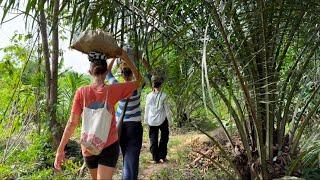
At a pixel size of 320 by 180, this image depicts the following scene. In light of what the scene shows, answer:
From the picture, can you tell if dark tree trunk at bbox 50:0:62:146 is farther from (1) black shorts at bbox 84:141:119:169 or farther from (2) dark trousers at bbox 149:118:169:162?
(1) black shorts at bbox 84:141:119:169

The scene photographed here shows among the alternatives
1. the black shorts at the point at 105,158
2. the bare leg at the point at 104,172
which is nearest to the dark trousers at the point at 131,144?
the black shorts at the point at 105,158

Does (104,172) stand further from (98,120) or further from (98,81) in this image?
(98,81)

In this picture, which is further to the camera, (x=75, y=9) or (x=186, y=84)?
(x=186, y=84)

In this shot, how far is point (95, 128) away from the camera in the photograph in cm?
363

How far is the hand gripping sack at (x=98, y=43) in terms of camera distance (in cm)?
349

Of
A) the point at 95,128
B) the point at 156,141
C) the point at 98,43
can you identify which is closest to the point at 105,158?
the point at 95,128

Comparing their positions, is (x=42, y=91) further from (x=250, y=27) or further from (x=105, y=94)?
(x=250, y=27)

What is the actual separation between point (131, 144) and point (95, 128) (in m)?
1.00

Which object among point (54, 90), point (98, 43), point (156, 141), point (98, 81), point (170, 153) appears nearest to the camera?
point (98, 43)

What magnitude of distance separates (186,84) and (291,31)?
926 mm

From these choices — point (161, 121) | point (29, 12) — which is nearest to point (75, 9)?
point (29, 12)

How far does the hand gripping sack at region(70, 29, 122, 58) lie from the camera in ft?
11.4

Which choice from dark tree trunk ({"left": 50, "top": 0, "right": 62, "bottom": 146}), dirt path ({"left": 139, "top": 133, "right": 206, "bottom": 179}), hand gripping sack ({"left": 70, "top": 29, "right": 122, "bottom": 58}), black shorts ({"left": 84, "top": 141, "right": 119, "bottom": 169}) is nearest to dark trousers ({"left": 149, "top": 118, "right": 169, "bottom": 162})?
dirt path ({"left": 139, "top": 133, "right": 206, "bottom": 179})

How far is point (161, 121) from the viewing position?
23.2 ft
